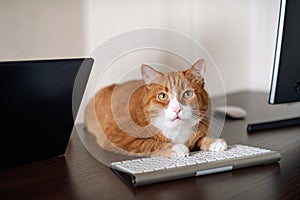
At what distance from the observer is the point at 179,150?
77cm

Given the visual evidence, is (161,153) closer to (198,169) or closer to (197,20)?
(198,169)

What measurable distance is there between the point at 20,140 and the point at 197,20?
3.17 ft

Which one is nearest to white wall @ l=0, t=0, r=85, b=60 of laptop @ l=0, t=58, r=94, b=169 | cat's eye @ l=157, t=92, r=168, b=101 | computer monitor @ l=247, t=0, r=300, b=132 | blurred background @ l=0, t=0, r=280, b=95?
blurred background @ l=0, t=0, r=280, b=95

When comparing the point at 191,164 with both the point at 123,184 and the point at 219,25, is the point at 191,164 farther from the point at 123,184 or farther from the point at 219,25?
the point at 219,25

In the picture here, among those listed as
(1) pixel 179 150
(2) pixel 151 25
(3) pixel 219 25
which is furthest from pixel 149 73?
(3) pixel 219 25

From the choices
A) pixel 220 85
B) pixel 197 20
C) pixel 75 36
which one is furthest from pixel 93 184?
pixel 197 20

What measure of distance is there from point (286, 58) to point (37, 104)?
0.68m

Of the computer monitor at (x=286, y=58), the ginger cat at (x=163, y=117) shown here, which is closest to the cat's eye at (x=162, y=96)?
the ginger cat at (x=163, y=117)

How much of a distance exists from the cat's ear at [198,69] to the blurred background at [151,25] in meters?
0.49

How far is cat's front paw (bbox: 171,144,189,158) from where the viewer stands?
0.76 meters

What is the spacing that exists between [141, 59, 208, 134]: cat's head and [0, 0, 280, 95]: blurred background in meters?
0.43

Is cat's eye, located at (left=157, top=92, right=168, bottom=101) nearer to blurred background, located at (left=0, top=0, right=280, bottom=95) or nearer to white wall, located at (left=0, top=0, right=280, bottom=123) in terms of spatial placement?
white wall, located at (left=0, top=0, right=280, bottom=123)

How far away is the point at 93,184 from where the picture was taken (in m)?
0.69

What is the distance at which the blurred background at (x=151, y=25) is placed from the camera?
3.44 ft
